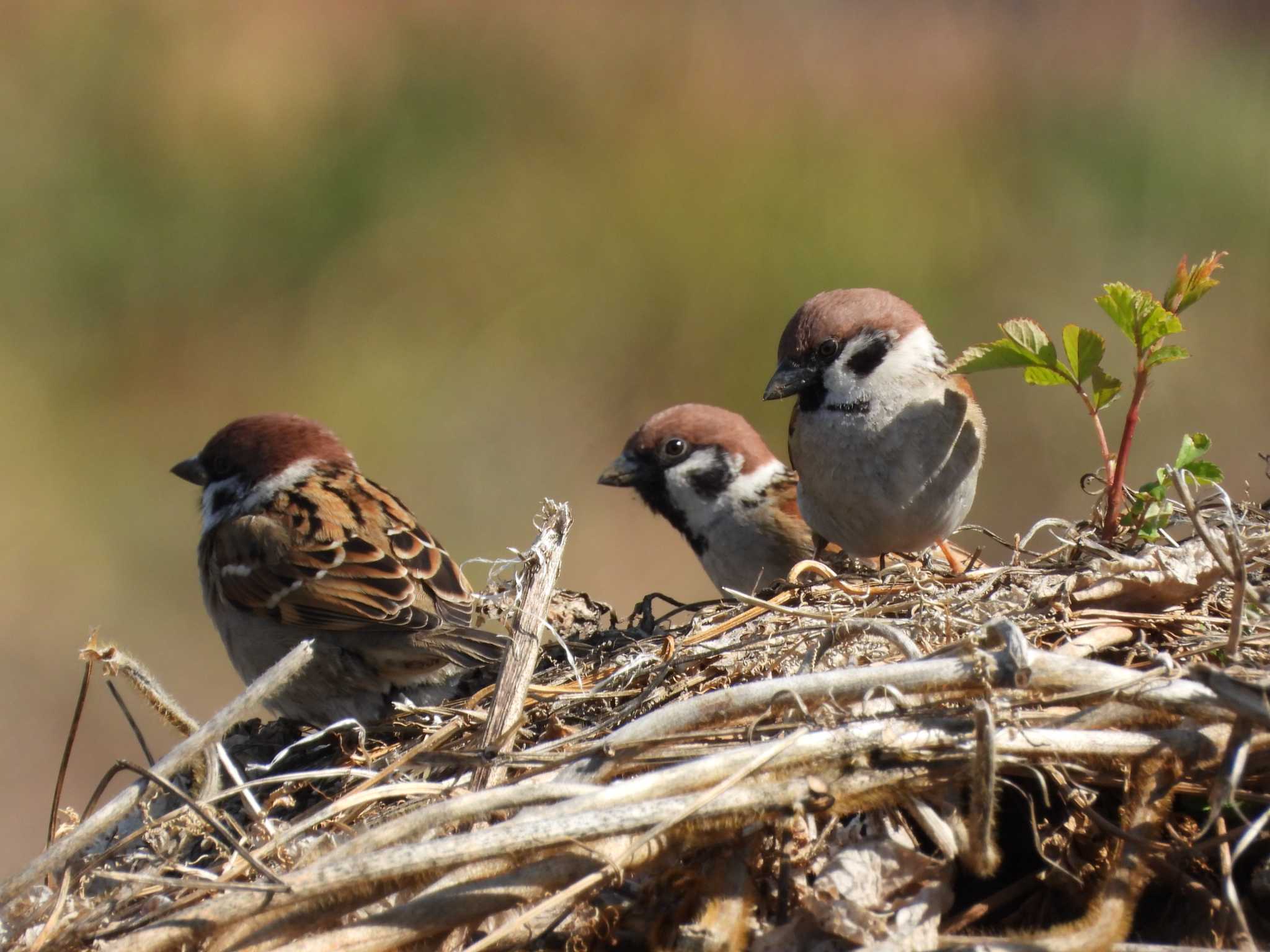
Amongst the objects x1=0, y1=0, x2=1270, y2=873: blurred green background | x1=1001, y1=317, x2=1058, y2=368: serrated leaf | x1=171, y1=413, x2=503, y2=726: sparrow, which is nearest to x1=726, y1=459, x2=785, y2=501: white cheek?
x1=171, y1=413, x2=503, y2=726: sparrow

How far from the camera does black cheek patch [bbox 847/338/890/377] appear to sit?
311cm

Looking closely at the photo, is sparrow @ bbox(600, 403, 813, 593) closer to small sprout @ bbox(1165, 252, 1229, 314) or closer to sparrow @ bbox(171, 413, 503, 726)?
sparrow @ bbox(171, 413, 503, 726)

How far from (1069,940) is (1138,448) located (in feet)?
15.3

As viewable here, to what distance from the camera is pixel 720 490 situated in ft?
12.1

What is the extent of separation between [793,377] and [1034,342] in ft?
2.50

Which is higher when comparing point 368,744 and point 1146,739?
point 368,744

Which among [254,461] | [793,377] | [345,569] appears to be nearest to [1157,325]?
[793,377]

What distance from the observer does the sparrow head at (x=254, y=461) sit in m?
3.46

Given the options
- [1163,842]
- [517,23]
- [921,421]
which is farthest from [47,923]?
[517,23]

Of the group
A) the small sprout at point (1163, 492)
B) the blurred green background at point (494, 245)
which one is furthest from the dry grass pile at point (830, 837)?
the blurred green background at point (494, 245)

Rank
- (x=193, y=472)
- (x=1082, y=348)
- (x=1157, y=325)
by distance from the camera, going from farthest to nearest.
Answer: (x=193, y=472) < (x=1082, y=348) < (x=1157, y=325)

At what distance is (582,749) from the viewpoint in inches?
66.5

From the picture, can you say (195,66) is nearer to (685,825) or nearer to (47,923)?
(47,923)

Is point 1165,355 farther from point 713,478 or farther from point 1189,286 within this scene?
point 713,478
